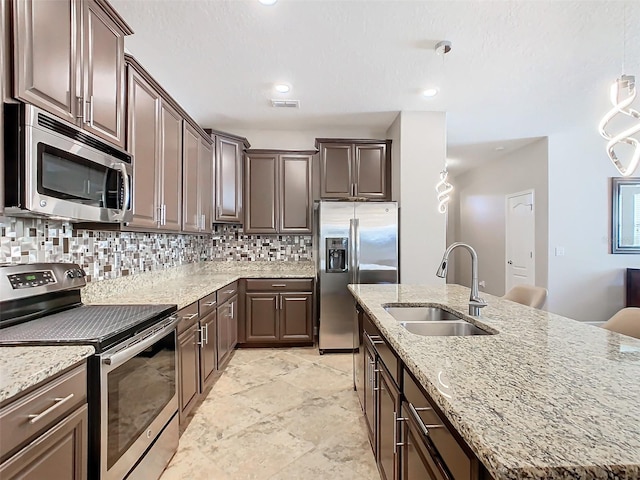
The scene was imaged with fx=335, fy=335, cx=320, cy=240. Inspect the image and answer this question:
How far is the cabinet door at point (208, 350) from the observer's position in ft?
8.30

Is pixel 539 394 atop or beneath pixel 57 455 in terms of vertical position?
atop

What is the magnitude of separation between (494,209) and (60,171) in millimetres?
6435

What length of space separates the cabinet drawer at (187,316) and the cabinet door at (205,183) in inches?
51.5

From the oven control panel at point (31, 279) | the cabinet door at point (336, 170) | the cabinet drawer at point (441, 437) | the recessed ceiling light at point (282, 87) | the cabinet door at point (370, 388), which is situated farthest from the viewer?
the cabinet door at point (336, 170)

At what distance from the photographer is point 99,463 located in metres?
1.25

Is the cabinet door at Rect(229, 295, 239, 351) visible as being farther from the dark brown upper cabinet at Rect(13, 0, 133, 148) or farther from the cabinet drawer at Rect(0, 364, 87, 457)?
the cabinet drawer at Rect(0, 364, 87, 457)

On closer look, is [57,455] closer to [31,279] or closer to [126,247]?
[31,279]

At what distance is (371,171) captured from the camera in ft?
13.7

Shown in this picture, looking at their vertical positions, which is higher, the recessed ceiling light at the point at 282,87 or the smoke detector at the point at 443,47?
the recessed ceiling light at the point at 282,87

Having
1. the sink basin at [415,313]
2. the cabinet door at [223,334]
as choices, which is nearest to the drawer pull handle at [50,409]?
the sink basin at [415,313]

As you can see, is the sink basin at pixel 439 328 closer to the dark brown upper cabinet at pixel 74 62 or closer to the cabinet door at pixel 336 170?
the dark brown upper cabinet at pixel 74 62

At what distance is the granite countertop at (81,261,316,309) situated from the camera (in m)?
2.19

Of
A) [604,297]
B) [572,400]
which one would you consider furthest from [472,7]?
[604,297]

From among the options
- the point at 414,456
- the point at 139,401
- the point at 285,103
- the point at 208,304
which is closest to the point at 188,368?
the point at 208,304
